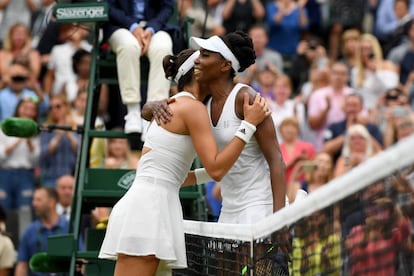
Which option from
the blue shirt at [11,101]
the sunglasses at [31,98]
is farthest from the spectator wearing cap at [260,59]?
the sunglasses at [31,98]

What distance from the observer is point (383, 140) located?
47.4 ft

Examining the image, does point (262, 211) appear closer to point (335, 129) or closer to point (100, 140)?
point (100, 140)

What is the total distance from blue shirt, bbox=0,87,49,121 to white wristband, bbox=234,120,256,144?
335 inches

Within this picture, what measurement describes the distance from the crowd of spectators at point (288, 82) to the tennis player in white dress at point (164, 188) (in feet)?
13.7

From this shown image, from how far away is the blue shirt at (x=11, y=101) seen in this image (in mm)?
15859

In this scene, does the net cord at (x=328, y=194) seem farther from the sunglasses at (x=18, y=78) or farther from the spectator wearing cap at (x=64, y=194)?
the sunglasses at (x=18, y=78)

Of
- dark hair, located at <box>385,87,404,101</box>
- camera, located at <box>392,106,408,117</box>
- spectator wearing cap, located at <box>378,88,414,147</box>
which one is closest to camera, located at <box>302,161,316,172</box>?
spectator wearing cap, located at <box>378,88,414,147</box>

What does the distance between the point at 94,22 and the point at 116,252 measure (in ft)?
12.3

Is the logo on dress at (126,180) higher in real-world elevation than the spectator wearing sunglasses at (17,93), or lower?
lower

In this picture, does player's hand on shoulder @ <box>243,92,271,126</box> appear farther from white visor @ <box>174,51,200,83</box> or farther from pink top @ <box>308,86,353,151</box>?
pink top @ <box>308,86,353,151</box>

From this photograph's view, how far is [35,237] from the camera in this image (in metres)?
13.6

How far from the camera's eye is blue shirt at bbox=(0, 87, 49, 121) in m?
15.9

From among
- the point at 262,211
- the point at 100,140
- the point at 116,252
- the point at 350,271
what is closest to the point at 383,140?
the point at 100,140

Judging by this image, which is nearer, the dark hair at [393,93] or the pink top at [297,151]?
the pink top at [297,151]
